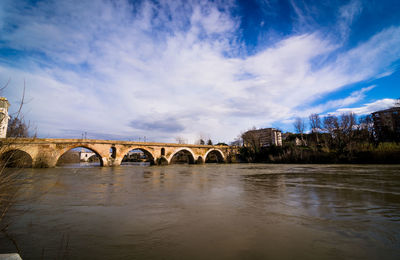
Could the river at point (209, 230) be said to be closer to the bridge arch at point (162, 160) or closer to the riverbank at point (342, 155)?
the riverbank at point (342, 155)

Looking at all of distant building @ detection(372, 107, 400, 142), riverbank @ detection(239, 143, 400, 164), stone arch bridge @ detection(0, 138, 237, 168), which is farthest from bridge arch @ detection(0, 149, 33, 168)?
distant building @ detection(372, 107, 400, 142)

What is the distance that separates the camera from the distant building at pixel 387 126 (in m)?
35.1

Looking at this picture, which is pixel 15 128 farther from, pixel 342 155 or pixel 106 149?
pixel 342 155

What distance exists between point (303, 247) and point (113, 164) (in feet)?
97.6

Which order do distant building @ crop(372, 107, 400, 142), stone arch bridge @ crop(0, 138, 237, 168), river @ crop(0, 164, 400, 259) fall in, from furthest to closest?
1. distant building @ crop(372, 107, 400, 142)
2. stone arch bridge @ crop(0, 138, 237, 168)
3. river @ crop(0, 164, 400, 259)

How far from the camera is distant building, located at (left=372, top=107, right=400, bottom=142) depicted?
1380 inches

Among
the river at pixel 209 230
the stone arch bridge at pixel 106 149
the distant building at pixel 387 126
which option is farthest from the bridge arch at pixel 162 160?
the distant building at pixel 387 126

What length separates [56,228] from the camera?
351cm

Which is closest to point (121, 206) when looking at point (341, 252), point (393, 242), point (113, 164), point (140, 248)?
point (140, 248)

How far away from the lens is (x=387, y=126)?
37.7m

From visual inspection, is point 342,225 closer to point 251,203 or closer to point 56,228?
point 251,203

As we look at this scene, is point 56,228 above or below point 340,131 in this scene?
below

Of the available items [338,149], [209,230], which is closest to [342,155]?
[338,149]

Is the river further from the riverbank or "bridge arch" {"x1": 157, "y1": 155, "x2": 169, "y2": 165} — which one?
"bridge arch" {"x1": 157, "y1": 155, "x2": 169, "y2": 165}
